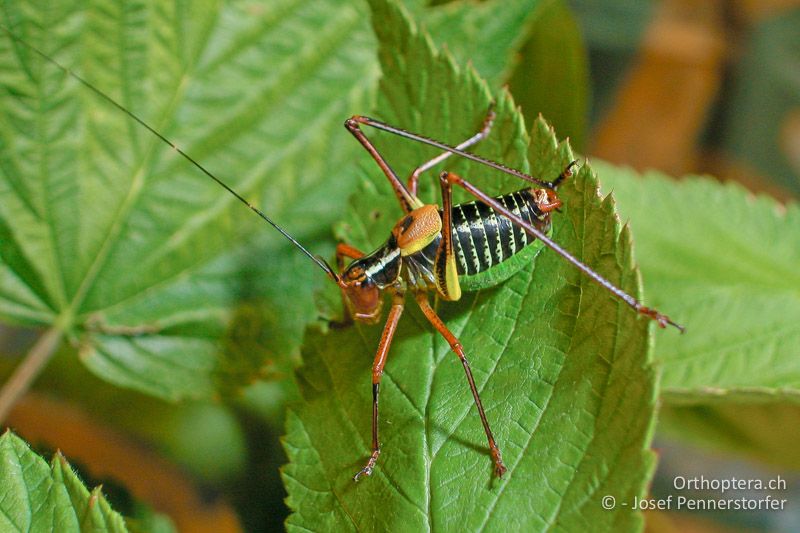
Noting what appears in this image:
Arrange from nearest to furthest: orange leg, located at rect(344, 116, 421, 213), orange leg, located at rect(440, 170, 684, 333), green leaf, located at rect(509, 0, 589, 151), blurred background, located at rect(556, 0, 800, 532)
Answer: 1. orange leg, located at rect(440, 170, 684, 333)
2. orange leg, located at rect(344, 116, 421, 213)
3. green leaf, located at rect(509, 0, 589, 151)
4. blurred background, located at rect(556, 0, 800, 532)

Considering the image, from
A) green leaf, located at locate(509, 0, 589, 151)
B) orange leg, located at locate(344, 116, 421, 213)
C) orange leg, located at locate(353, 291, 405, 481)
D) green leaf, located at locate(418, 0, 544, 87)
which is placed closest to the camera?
orange leg, located at locate(353, 291, 405, 481)

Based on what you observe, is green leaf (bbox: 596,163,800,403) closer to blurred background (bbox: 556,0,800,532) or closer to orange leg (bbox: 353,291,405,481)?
orange leg (bbox: 353,291,405,481)

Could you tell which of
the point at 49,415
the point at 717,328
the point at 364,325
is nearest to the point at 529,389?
the point at 364,325

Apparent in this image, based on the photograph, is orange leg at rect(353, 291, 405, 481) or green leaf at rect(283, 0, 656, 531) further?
orange leg at rect(353, 291, 405, 481)

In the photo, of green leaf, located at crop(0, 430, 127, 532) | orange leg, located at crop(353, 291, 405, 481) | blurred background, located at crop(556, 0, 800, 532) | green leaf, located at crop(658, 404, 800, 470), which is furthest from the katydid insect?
blurred background, located at crop(556, 0, 800, 532)

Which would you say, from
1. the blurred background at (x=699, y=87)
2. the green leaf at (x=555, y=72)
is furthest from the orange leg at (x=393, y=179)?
the blurred background at (x=699, y=87)

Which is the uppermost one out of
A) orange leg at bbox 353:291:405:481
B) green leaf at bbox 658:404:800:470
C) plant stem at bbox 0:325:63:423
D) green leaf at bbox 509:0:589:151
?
green leaf at bbox 509:0:589:151

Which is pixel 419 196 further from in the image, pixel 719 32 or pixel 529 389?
pixel 719 32

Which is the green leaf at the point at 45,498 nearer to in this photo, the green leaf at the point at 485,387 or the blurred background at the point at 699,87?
the green leaf at the point at 485,387
